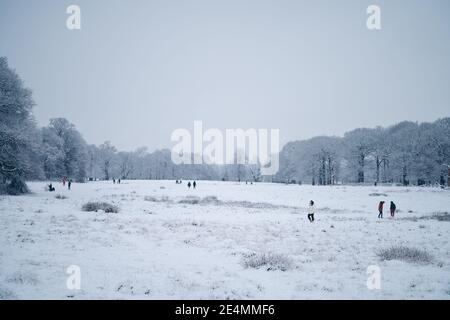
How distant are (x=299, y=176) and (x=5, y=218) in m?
97.6

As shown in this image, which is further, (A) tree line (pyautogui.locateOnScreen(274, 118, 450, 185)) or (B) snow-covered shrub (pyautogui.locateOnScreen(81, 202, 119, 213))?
(A) tree line (pyautogui.locateOnScreen(274, 118, 450, 185))

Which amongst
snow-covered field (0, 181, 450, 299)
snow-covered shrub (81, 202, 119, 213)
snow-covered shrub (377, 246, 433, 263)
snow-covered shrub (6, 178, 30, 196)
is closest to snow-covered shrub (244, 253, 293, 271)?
snow-covered field (0, 181, 450, 299)

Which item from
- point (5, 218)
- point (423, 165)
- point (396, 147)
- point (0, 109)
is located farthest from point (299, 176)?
point (5, 218)

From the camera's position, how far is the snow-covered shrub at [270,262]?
484 inches

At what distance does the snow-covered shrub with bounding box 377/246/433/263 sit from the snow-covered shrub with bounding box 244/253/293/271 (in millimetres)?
4578

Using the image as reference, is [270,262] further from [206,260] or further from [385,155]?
[385,155]

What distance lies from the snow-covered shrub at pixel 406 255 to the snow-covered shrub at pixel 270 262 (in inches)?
180

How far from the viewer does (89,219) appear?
22312mm

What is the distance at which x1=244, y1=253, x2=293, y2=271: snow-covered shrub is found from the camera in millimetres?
Result: 12299

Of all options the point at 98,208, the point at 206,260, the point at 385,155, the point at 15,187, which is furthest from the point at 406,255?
the point at 385,155

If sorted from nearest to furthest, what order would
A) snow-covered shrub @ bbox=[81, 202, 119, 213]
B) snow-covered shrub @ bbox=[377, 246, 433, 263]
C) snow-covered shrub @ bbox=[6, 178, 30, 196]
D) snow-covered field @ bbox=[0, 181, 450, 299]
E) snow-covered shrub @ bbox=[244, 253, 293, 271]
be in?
snow-covered field @ bbox=[0, 181, 450, 299] → snow-covered shrub @ bbox=[244, 253, 293, 271] → snow-covered shrub @ bbox=[377, 246, 433, 263] → snow-covered shrub @ bbox=[81, 202, 119, 213] → snow-covered shrub @ bbox=[6, 178, 30, 196]

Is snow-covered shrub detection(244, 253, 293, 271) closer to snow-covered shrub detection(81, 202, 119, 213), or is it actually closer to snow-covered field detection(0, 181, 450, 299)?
snow-covered field detection(0, 181, 450, 299)

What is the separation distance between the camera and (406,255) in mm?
14016
